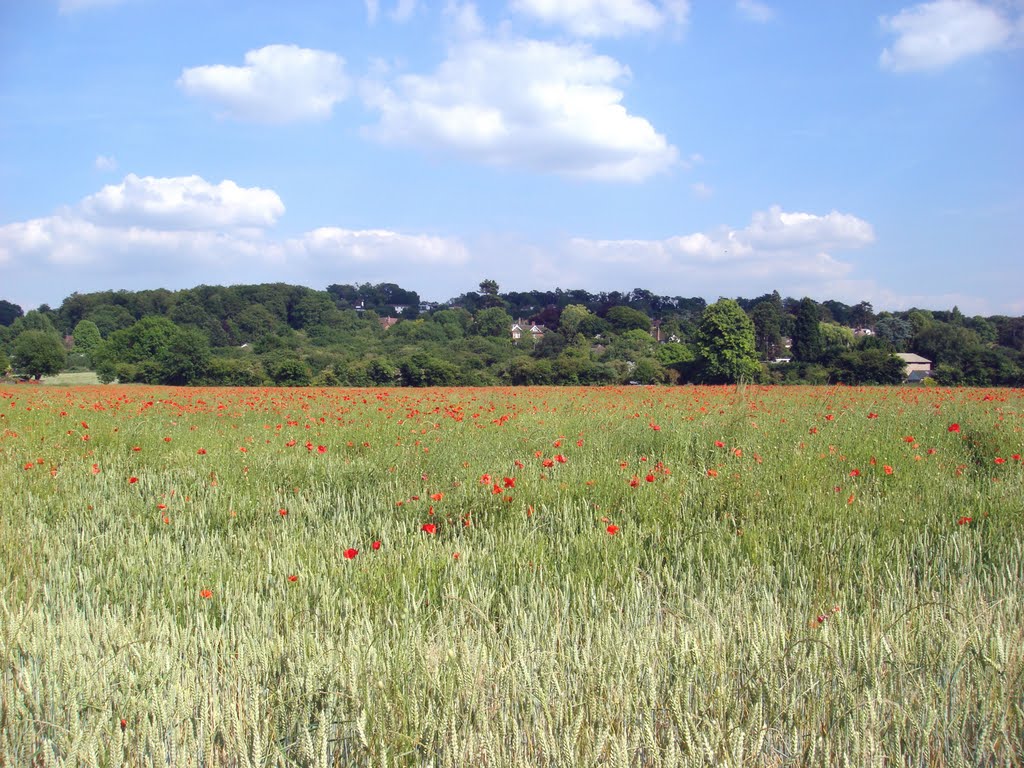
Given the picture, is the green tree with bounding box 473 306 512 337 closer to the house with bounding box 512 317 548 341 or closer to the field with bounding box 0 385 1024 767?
the house with bounding box 512 317 548 341

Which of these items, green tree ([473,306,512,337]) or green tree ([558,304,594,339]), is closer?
green tree ([558,304,594,339])

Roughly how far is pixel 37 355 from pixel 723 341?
45.7m

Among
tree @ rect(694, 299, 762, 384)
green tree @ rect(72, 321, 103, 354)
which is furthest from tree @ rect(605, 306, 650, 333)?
green tree @ rect(72, 321, 103, 354)

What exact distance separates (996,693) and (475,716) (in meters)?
1.81

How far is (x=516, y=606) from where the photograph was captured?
10.8 feet

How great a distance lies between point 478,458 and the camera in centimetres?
725

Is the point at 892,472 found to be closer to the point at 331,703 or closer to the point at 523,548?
the point at 523,548

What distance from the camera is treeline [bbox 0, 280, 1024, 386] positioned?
39156mm

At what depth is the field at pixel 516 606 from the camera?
230 centimetres

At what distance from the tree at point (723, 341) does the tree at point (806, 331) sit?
1745cm

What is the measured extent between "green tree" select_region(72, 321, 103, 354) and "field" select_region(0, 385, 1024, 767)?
72969 millimetres

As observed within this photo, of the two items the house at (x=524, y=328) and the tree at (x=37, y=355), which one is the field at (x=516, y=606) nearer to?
the tree at (x=37, y=355)

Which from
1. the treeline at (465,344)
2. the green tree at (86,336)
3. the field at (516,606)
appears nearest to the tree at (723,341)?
the treeline at (465,344)

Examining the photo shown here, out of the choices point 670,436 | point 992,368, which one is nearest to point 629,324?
point 992,368
